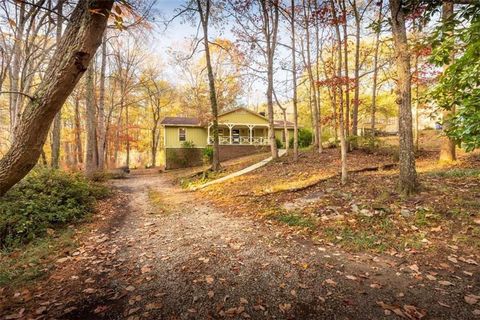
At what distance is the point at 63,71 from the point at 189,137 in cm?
2459

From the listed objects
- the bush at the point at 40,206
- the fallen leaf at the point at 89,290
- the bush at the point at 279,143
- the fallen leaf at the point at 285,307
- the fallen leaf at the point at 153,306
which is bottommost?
the fallen leaf at the point at 285,307

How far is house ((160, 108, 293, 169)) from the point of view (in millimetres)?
25188

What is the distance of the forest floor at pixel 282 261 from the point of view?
3113mm

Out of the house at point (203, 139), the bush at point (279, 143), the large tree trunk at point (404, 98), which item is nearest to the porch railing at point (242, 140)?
the house at point (203, 139)

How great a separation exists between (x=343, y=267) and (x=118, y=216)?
19.5ft

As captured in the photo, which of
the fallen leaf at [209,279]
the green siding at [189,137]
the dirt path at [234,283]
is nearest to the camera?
the dirt path at [234,283]

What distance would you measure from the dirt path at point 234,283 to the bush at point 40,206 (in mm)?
1239

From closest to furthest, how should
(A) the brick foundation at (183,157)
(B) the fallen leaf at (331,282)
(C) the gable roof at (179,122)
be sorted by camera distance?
(B) the fallen leaf at (331,282)
(A) the brick foundation at (183,157)
(C) the gable roof at (179,122)

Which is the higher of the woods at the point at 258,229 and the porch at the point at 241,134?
the porch at the point at 241,134

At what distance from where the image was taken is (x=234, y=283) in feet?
11.9

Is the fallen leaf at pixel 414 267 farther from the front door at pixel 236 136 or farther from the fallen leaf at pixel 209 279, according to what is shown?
the front door at pixel 236 136

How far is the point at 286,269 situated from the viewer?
4.01 m

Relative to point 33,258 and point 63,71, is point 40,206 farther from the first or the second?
point 63,71

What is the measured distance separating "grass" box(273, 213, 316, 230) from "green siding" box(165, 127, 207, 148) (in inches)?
824
